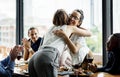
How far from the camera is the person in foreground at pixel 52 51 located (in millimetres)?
2066

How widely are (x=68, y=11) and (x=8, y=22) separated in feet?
5.65

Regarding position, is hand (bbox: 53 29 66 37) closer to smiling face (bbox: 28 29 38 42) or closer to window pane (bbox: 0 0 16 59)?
smiling face (bbox: 28 29 38 42)

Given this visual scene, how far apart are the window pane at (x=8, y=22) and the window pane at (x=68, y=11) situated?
12.3 inches

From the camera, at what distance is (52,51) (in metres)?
2.11

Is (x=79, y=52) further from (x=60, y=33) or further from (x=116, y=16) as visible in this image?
(x=116, y=16)

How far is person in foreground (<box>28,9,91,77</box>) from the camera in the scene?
6.78ft

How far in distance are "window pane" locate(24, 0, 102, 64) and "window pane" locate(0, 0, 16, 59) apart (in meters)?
0.31

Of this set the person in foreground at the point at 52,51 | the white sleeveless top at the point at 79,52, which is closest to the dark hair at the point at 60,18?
the person in foreground at the point at 52,51

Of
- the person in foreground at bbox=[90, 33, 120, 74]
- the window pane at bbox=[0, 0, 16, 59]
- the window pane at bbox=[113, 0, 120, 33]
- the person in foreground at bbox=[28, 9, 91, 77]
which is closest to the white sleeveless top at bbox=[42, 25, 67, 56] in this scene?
the person in foreground at bbox=[28, 9, 91, 77]

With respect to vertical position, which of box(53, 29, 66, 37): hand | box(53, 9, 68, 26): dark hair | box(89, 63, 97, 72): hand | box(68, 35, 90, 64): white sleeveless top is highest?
box(53, 9, 68, 26): dark hair

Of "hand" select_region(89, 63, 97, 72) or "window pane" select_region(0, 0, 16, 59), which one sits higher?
"window pane" select_region(0, 0, 16, 59)

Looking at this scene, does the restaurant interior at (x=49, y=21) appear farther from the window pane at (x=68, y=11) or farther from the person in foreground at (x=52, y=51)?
the person in foreground at (x=52, y=51)

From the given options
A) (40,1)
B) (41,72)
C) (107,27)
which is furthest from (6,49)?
(41,72)

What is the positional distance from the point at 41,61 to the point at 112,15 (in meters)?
1.66
